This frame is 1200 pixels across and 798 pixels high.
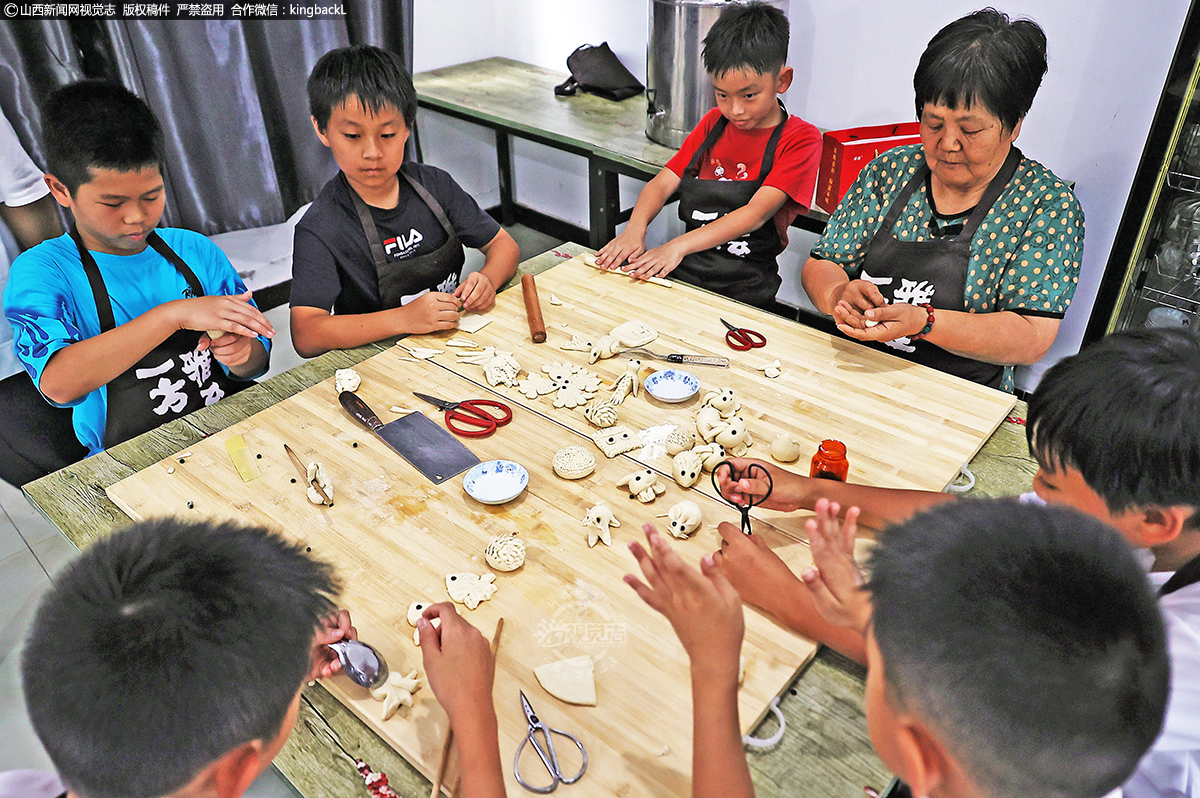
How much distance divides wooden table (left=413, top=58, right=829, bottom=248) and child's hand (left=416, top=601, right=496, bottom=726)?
2.32 metres

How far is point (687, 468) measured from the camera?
1416 millimetres

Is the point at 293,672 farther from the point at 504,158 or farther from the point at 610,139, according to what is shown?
the point at 504,158

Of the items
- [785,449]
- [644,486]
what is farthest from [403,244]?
[785,449]

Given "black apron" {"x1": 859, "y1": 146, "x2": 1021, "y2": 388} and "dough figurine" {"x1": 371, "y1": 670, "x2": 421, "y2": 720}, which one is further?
"black apron" {"x1": 859, "y1": 146, "x2": 1021, "y2": 388}

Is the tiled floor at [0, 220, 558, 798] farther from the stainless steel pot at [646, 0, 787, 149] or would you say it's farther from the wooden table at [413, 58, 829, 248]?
the stainless steel pot at [646, 0, 787, 149]

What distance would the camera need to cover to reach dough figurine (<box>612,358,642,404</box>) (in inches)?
65.8

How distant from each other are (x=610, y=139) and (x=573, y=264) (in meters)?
1.47

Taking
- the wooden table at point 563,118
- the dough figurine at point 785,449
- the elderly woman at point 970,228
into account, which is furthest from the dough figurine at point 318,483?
the wooden table at point 563,118

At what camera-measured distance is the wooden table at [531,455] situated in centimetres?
98

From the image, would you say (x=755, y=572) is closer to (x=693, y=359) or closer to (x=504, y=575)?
(x=504, y=575)

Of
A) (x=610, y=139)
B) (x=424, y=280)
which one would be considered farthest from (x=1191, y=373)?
(x=610, y=139)

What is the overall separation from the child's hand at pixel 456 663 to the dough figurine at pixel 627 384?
0.71 meters

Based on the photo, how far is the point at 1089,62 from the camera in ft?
8.54

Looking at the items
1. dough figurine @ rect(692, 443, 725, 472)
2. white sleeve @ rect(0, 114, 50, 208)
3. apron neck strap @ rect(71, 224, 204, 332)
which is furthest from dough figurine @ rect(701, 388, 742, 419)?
white sleeve @ rect(0, 114, 50, 208)
